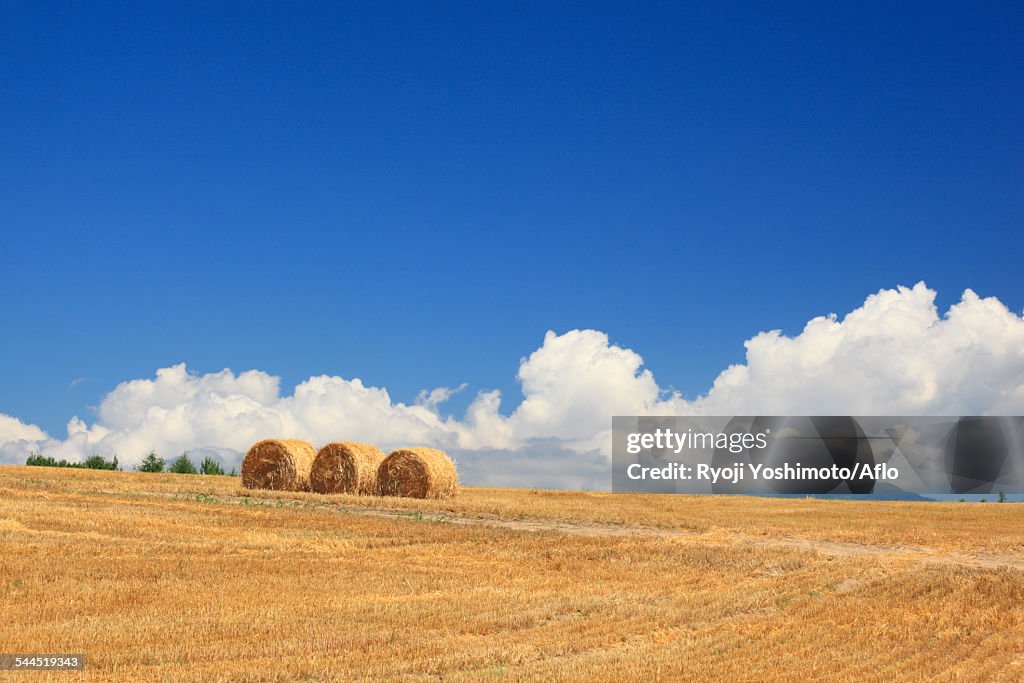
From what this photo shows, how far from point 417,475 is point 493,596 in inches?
897

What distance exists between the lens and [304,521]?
2558 centimetres

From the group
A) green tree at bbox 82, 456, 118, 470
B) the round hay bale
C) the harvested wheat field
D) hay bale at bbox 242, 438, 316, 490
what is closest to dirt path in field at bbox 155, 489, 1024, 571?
the harvested wheat field

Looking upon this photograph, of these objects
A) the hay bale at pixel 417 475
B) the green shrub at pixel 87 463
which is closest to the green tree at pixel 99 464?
the green shrub at pixel 87 463

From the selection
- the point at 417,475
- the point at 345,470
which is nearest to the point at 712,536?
the point at 417,475

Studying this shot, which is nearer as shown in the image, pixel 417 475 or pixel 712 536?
pixel 712 536

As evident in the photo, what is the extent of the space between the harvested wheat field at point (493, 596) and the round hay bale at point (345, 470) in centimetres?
938

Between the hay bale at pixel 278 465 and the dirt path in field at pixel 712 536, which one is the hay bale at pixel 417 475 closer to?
the hay bale at pixel 278 465

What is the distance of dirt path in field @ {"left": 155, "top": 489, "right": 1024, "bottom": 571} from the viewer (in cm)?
2129

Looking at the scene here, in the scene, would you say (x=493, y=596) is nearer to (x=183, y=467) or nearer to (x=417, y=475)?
(x=417, y=475)

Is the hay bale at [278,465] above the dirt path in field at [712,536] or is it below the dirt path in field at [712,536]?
above

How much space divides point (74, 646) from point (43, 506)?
56.3 ft

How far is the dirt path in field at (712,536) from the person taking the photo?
21.3 metres

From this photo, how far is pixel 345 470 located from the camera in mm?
38844

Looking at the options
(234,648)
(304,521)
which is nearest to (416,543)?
(304,521)
